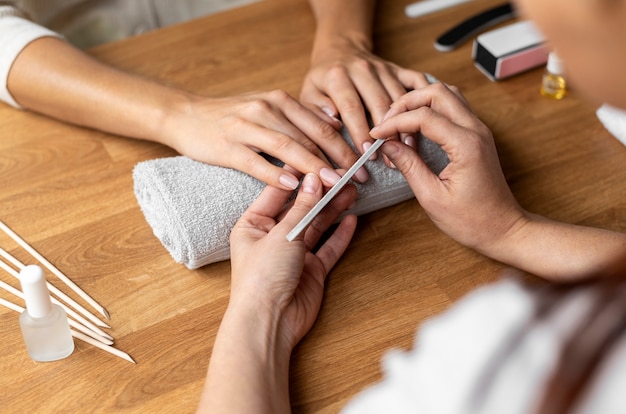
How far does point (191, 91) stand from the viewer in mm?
1121

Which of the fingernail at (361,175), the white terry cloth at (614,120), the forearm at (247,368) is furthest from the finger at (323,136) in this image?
the white terry cloth at (614,120)

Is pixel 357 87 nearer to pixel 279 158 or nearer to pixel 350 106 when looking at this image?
pixel 350 106

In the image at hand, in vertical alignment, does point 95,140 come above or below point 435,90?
below

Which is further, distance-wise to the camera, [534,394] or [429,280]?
[429,280]

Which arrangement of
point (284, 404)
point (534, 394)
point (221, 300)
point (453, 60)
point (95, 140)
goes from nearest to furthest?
1. point (534, 394)
2. point (284, 404)
3. point (221, 300)
4. point (95, 140)
5. point (453, 60)

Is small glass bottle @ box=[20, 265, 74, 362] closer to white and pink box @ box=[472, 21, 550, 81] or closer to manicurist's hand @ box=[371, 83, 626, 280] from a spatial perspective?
manicurist's hand @ box=[371, 83, 626, 280]

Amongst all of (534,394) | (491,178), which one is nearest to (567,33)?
(534,394)

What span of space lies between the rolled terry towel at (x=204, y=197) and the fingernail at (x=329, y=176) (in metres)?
0.04

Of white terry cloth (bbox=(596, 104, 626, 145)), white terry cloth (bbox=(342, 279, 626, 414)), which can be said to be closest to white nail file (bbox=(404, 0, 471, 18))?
white terry cloth (bbox=(596, 104, 626, 145))

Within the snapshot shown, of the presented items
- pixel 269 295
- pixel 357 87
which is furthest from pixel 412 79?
pixel 269 295

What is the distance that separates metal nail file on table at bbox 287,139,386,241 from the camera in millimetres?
827

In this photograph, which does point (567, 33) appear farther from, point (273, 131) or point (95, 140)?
point (95, 140)

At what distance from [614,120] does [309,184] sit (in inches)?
17.6

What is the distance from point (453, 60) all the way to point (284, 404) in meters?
0.67
